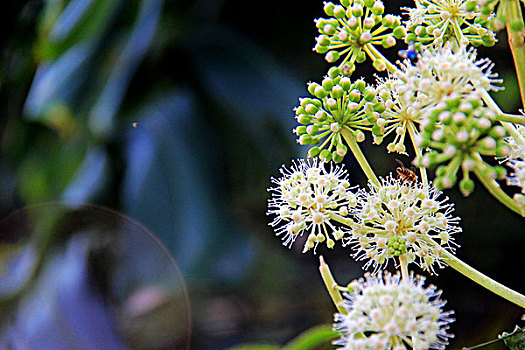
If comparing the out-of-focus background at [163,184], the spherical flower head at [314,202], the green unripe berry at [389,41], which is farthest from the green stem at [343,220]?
the out-of-focus background at [163,184]

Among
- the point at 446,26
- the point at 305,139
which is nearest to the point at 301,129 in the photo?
the point at 305,139

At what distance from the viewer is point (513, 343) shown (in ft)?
0.87

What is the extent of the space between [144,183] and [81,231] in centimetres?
24

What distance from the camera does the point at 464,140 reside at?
23 cm

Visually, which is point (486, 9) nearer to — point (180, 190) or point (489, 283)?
point (489, 283)

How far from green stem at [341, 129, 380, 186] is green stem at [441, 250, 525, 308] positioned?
0.06 metres

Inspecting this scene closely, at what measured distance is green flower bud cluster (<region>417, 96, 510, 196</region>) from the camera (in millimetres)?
236

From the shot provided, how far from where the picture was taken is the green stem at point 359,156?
12.7 inches

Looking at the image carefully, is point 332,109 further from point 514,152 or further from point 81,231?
point 81,231

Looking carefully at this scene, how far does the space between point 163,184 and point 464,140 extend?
103 centimetres

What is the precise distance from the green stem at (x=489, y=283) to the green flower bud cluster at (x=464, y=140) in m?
0.07

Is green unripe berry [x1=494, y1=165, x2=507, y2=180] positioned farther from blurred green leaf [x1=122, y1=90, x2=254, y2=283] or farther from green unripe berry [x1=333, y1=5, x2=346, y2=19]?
blurred green leaf [x1=122, y1=90, x2=254, y2=283]

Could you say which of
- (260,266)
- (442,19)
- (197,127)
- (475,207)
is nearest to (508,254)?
(475,207)

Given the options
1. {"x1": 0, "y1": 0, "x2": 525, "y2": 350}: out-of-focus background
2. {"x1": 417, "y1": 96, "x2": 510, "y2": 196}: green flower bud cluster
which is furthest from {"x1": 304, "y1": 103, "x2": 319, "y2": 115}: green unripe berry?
{"x1": 0, "y1": 0, "x2": 525, "y2": 350}: out-of-focus background
